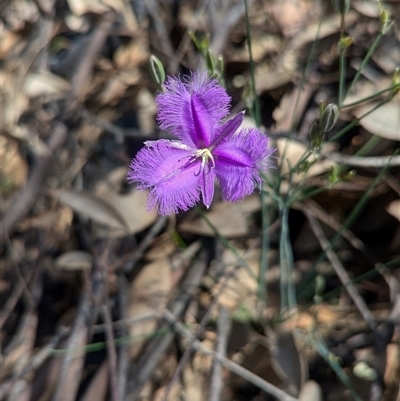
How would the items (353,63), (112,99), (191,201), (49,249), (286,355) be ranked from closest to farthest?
1. (191,201)
2. (286,355)
3. (49,249)
4. (353,63)
5. (112,99)

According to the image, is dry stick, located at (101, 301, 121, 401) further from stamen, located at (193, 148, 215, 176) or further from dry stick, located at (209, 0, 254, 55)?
dry stick, located at (209, 0, 254, 55)

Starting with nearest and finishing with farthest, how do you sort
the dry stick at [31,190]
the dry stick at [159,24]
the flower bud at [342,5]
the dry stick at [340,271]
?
the flower bud at [342,5] → the dry stick at [340,271] → the dry stick at [31,190] → the dry stick at [159,24]

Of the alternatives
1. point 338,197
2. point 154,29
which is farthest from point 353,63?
point 154,29

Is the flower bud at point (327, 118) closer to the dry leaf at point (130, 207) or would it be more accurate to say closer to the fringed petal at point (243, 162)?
the fringed petal at point (243, 162)

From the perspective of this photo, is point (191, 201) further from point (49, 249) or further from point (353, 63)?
point (353, 63)

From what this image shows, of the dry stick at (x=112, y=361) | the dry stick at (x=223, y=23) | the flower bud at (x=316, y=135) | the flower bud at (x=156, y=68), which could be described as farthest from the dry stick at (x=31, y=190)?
the flower bud at (x=316, y=135)

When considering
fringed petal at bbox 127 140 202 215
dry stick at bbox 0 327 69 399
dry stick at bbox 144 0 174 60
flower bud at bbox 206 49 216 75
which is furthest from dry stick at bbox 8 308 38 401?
dry stick at bbox 144 0 174 60
